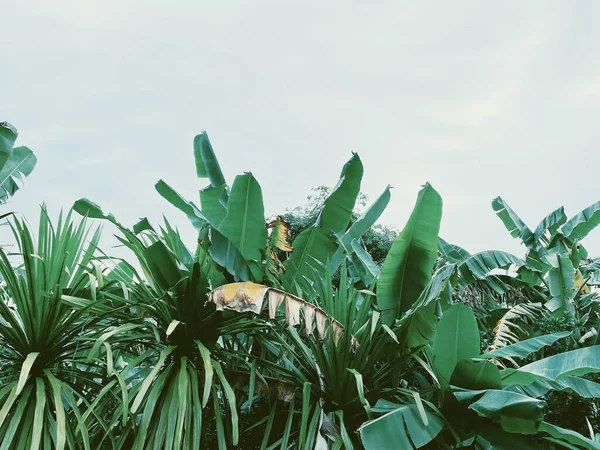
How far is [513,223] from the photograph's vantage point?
7.45 meters

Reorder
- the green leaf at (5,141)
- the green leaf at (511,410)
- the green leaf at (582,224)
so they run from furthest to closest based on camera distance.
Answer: the green leaf at (582,224), the green leaf at (5,141), the green leaf at (511,410)

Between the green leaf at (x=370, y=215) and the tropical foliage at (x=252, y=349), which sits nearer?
the tropical foliage at (x=252, y=349)

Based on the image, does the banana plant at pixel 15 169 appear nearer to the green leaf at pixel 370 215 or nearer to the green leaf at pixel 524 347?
the green leaf at pixel 370 215

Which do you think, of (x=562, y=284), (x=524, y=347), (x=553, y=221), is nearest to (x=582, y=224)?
Result: (x=553, y=221)

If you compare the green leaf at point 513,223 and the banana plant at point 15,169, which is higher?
the banana plant at point 15,169

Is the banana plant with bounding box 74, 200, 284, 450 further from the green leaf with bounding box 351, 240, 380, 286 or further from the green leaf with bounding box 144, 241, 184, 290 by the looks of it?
the green leaf with bounding box 351, 240, 380, 286

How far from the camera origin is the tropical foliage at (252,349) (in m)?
3.47

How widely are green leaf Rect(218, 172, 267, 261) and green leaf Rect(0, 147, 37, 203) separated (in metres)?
2.49

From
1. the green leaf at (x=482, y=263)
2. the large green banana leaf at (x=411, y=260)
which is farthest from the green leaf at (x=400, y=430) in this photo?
the green leaf at (x=482, y=263)

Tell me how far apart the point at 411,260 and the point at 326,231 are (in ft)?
2.65

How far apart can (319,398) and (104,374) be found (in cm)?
147

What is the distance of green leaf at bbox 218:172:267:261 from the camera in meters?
4.32

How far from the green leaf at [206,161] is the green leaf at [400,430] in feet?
8.04

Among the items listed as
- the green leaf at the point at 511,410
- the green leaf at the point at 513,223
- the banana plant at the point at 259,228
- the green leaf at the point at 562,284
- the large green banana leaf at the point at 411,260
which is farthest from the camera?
the green leaf at the point at 513,223
